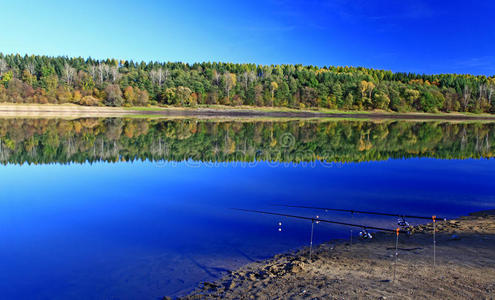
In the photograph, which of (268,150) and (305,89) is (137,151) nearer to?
(268,150)

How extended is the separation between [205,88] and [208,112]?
14.3m

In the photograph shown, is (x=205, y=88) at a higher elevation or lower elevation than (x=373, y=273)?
higher

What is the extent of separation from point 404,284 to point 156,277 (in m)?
4.26

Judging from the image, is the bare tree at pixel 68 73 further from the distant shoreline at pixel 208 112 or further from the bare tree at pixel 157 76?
the bare tree at pixel 157 76

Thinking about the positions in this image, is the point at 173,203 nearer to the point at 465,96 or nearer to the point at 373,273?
the point at 373,273

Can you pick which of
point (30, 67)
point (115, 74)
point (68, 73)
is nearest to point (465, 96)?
point (115, 74)

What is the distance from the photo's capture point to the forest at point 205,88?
9725 centimetres

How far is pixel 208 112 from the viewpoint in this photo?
331 ft

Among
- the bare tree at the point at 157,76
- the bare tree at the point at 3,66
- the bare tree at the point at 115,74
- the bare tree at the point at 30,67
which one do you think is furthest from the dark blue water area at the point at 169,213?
the bare tree at the point at 3,66

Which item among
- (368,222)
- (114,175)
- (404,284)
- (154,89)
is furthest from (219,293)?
(154,89)

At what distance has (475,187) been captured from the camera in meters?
17.3

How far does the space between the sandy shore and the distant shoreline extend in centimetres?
8161

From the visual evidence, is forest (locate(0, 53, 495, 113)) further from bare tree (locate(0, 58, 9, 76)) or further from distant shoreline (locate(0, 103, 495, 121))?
distant shoreline (locate(0, 103, 495, 121))

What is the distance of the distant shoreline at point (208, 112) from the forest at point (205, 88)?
328cm
